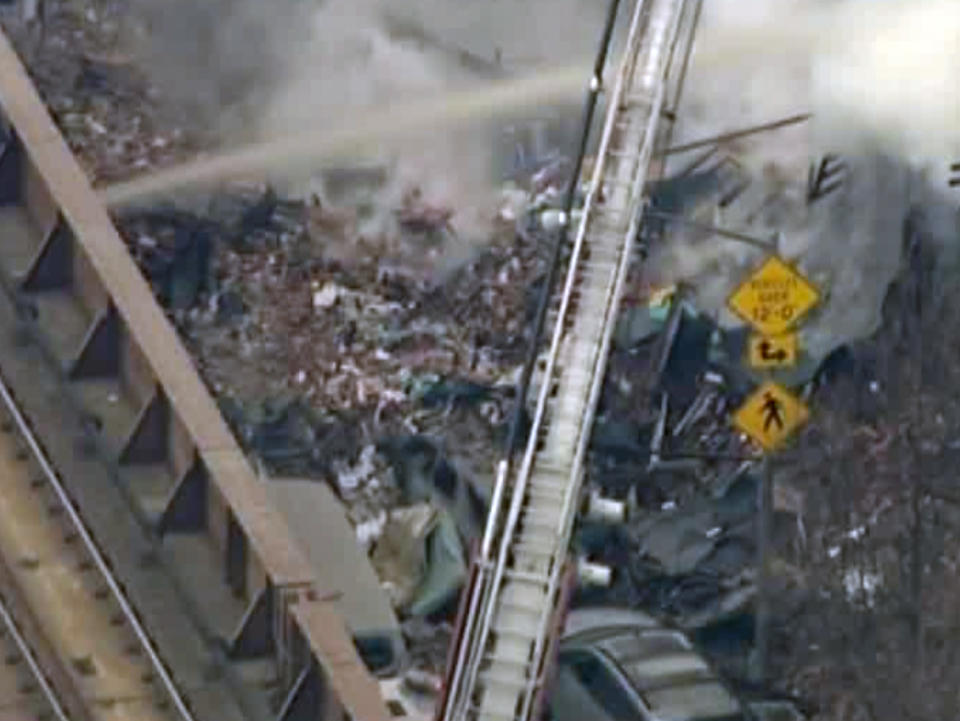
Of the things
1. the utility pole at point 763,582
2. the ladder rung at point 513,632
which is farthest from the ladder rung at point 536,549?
the utility pole at point 763,582

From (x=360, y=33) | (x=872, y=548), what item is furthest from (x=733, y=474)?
(x=360, y=33)

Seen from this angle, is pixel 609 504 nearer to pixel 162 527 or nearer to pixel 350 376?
pixel 162 527

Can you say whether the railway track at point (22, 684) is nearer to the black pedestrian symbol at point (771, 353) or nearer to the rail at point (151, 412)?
the rail at point (151, 412)

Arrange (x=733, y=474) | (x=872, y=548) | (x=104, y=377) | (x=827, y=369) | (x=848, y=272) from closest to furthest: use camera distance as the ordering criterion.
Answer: (x=104, y=377) → (x=872, y=548) → (x=733, y=474) → (x=827, y=369) → (x=848, y=272)

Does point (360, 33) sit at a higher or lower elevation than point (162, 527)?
higher

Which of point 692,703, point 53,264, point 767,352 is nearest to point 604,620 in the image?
point 692,703

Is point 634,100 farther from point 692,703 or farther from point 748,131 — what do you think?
point 748,131

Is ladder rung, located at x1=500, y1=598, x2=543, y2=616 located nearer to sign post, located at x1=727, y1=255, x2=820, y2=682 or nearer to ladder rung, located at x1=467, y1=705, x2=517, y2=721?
ladder rung, located at x1=467, y1=705, x2=517, y2=721

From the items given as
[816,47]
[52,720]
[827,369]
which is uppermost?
[816,47]
